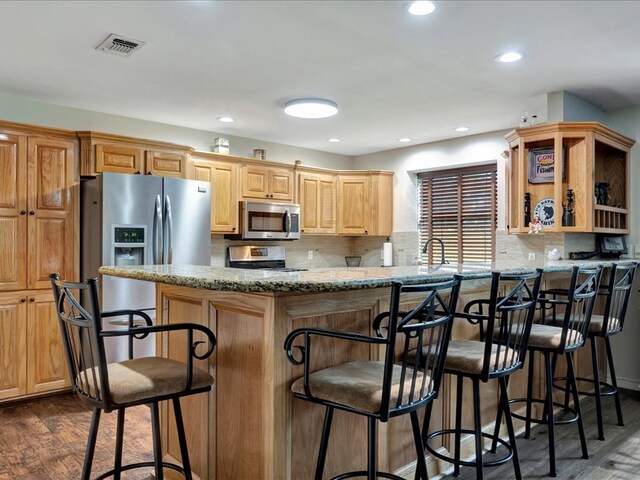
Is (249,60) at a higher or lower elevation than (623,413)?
higher

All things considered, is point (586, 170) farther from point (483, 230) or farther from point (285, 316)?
point (285, 316)

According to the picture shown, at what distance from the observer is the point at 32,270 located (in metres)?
3.68

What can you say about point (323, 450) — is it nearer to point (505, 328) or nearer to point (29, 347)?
point (505, 328)

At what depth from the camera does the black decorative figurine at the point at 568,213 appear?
3631 millimetres

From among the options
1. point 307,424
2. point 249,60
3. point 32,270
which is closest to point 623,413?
point 307,424

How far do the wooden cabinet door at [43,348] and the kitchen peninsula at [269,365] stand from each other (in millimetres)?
1932

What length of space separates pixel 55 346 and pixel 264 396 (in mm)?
2743

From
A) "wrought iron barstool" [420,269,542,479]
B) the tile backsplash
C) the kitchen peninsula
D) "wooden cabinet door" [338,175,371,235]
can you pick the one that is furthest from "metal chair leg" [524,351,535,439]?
"wooden cabinet door" [338,175,371,235]

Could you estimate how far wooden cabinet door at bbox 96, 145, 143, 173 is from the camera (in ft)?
12.8

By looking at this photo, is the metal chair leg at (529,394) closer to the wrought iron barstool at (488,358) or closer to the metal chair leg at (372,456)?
the wrought iron barstool at (488,358)

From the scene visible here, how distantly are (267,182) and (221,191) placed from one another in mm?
586

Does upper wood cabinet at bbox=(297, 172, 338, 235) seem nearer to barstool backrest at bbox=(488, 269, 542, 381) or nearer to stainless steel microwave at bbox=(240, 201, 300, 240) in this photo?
stainless steel microwave at bbox=(240, 201, 300, 240)

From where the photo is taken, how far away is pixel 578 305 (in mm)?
2658

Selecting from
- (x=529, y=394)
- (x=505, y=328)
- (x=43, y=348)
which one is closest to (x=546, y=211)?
(x=529, y=394)
